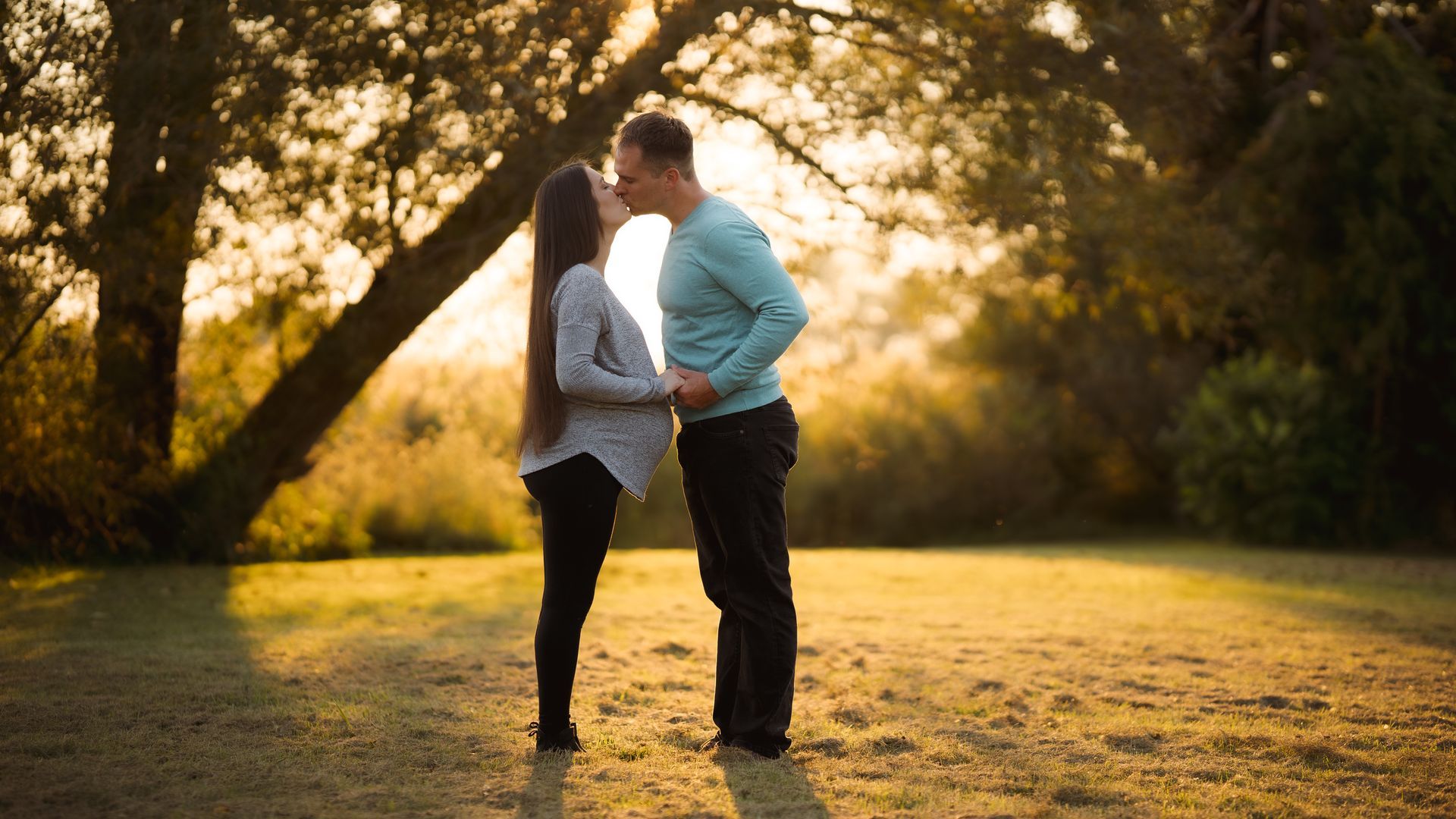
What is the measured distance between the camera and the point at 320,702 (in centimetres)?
430

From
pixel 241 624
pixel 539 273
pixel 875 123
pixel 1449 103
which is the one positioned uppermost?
pixel 1449 103

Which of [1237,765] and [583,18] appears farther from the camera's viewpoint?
[583,18]

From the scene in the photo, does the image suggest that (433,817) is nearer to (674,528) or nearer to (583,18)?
(583,18)

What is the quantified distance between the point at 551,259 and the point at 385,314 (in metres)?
5.60

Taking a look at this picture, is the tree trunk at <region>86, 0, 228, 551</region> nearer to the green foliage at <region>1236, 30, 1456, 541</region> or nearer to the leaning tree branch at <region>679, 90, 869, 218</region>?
the leaning tree branch at <region>679, 90, 869, 218</region>

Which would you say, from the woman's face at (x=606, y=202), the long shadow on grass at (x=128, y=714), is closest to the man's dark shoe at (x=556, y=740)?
the long shadow on grass at (x=128, y=714)

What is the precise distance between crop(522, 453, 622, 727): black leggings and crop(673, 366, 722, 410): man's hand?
33 centimetres

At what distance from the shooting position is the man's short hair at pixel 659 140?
3.53 metres

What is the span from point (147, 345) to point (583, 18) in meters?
3.95

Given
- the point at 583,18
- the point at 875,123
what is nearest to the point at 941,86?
the point at 875,123

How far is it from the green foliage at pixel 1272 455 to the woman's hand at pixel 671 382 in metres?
11.1

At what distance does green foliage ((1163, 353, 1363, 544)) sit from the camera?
12734mm

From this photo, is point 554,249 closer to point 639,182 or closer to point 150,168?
point 639,182

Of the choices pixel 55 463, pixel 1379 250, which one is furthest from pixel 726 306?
pixel 1379 250
